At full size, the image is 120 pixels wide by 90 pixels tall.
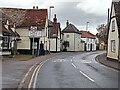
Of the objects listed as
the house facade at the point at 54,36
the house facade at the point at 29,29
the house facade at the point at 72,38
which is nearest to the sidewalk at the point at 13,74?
the house facade at the point at 29,29

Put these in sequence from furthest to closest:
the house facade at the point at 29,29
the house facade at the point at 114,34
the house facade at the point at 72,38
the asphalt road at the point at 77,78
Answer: the house facade at the point at 72,38
the house facade at the point at 29,29
the house facade at the point at 114,34
the asphalt road at the point at 77,78

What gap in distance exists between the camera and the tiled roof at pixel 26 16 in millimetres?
61688

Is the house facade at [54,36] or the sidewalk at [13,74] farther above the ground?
the house facade at [54,36]

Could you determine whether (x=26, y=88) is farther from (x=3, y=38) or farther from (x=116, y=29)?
(x=3, y=38)

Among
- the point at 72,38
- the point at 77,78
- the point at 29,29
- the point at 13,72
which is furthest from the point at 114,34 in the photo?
the point at 72,38

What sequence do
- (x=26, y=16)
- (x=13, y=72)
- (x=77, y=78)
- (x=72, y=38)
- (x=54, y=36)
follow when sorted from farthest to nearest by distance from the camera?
(x=72, y=38)
(x=54, y=36)
(x=26, y=16)
(x=13, y=72)
(x=77, y=78)

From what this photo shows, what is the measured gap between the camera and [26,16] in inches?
2525

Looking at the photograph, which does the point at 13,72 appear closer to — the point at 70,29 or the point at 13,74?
the point at 13,74

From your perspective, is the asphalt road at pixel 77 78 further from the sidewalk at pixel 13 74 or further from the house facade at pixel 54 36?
the house facade at pixel 54 36

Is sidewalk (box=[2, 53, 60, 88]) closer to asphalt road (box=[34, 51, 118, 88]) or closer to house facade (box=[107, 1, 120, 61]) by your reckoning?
asphalt road (box=[34, 51, 118, 88])

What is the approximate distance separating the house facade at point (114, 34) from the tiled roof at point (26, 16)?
23.6 meters

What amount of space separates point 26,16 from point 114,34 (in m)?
29.8

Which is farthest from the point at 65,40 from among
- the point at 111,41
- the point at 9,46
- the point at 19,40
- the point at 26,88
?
the point at 26,88

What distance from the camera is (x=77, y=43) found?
91250 mm
